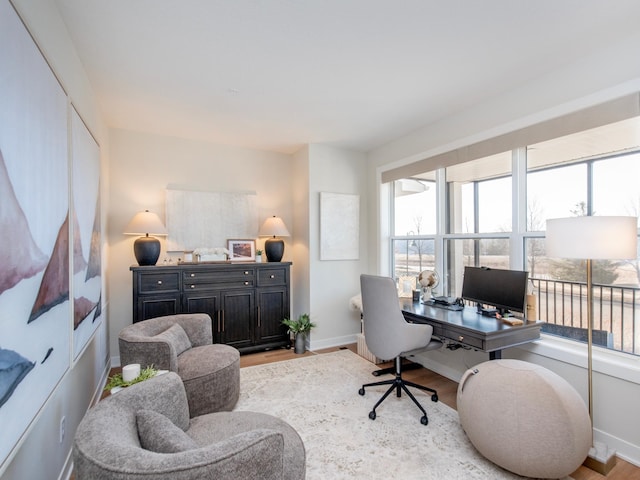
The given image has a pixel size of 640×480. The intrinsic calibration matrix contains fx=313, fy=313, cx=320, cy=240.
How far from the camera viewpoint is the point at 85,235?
2.26 meters

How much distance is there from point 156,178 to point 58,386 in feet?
8.94

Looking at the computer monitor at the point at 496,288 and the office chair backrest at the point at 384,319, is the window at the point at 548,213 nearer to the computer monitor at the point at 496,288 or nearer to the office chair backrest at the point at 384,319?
the computer monitor at the point at 496,288

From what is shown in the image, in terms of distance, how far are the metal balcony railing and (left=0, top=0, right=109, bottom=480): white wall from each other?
331 cm

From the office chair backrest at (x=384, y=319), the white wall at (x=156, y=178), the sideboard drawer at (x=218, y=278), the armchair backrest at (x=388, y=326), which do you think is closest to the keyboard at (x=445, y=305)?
the armchair backrest at (x=388, y=326)

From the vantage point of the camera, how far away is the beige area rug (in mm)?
1873

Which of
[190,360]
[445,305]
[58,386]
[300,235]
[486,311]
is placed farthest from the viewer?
[300,235]

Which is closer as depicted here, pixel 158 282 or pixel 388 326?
pixel 388 326

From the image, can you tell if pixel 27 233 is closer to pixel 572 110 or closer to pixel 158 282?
pixel 158 282

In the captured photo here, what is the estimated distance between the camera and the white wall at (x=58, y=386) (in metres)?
1.30

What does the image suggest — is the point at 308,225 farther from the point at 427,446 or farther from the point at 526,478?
the point at 526,478

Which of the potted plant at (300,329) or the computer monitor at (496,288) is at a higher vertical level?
the computer monitor at (496,288)

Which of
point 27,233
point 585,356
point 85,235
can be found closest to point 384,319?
point 585,356

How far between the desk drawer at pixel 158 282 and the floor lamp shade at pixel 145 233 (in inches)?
7.4

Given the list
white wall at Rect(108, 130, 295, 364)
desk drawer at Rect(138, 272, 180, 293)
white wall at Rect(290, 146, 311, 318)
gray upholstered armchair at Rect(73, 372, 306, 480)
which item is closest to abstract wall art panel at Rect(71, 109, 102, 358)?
desk drawer at Rect(138, 272, 180, 293)
